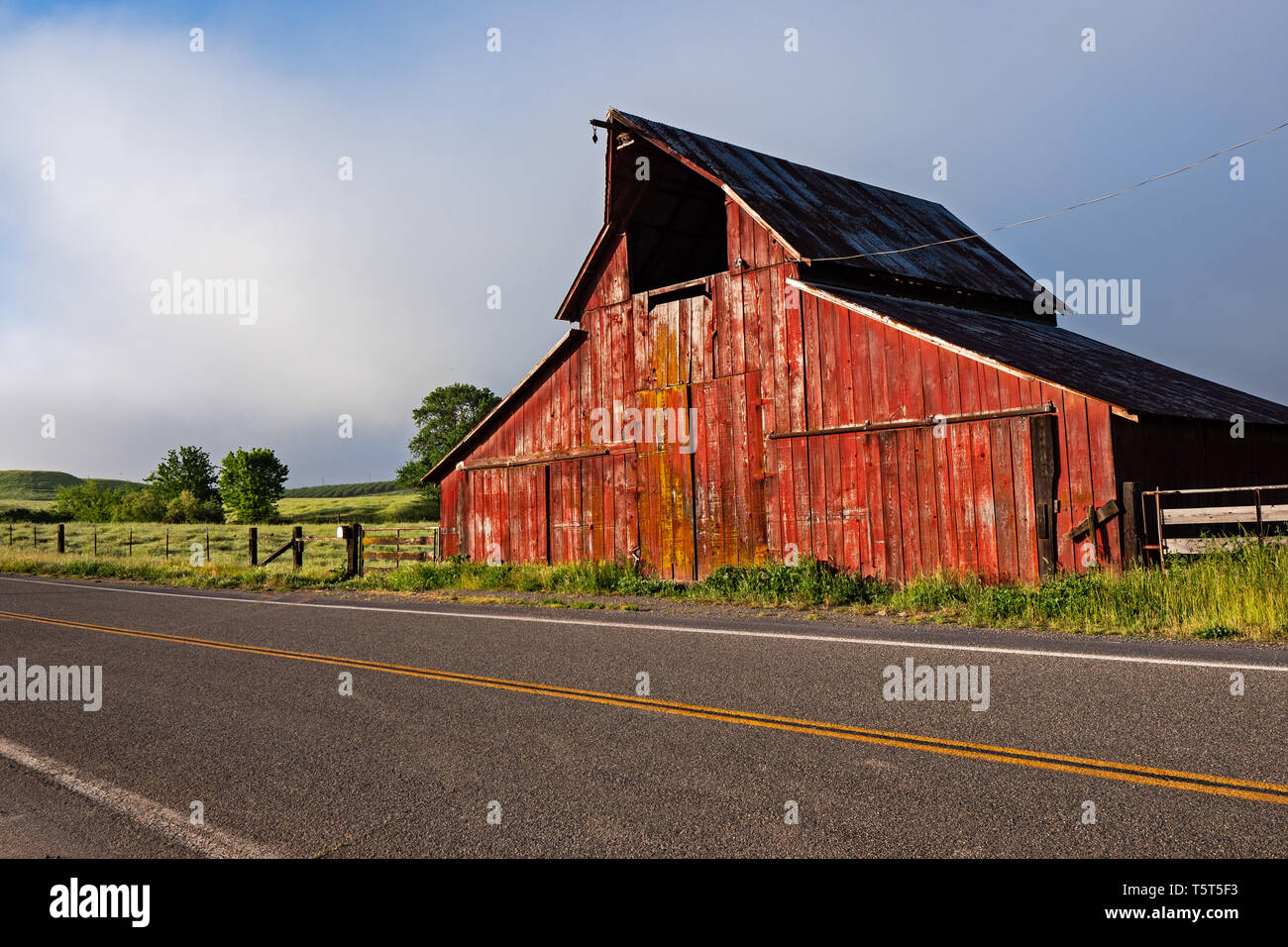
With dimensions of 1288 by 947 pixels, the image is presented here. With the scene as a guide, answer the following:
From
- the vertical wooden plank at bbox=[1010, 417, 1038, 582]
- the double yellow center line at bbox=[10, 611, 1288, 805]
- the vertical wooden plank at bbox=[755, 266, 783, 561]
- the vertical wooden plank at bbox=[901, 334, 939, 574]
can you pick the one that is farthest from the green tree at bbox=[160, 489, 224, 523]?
the vertical wooden plank at bbox=[1010, 417, 1038, 582]

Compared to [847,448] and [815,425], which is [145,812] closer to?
[847,448]

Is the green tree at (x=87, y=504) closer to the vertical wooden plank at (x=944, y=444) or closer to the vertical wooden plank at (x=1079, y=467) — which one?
the vertical wooden plank at (x=944, y=444)

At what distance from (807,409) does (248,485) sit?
75.6 m

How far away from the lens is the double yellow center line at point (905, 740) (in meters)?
4.50

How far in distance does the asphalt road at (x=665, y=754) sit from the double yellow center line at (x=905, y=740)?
0.02 metres

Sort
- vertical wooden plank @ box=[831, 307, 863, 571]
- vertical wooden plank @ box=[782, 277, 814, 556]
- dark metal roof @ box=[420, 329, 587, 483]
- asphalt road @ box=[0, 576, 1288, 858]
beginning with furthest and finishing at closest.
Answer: dark metal roof @ box=[420, 329, 587, 483] → vertical wooden plank @ box=[782, 277, 814, 556] → vertical wooden plank @ box=[831, 307, 863, 571] → asphalt road @ box=[0, 576, 1288, 858]

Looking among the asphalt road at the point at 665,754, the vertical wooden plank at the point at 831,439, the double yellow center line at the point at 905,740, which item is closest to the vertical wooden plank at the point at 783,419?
the vertical wooden plank at the point at 831,439

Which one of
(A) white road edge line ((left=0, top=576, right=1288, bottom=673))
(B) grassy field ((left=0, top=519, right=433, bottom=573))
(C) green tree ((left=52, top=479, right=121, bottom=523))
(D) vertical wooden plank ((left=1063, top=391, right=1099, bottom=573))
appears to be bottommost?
(A) white road edge line ((left=0, top=576, right=1288, bottom=673))

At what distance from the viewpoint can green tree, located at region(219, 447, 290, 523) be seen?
3164 inches

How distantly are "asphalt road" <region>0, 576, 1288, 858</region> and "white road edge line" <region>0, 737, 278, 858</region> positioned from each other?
2 centimetres

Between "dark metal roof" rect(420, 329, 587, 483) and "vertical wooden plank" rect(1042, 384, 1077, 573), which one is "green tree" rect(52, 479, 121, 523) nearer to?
"dark metal roof" rect(420, 329, 587, 483)

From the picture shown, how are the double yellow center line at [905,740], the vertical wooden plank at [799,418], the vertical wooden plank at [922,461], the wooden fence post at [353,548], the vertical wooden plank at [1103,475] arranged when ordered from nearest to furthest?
the double yellow center line at [905,740] → the vertical wooden plank at [1103,475] → the vertical wooden plank at [922,461] → the vertical wooden plank at [799,418] → the wooden fence post at [353,548]
